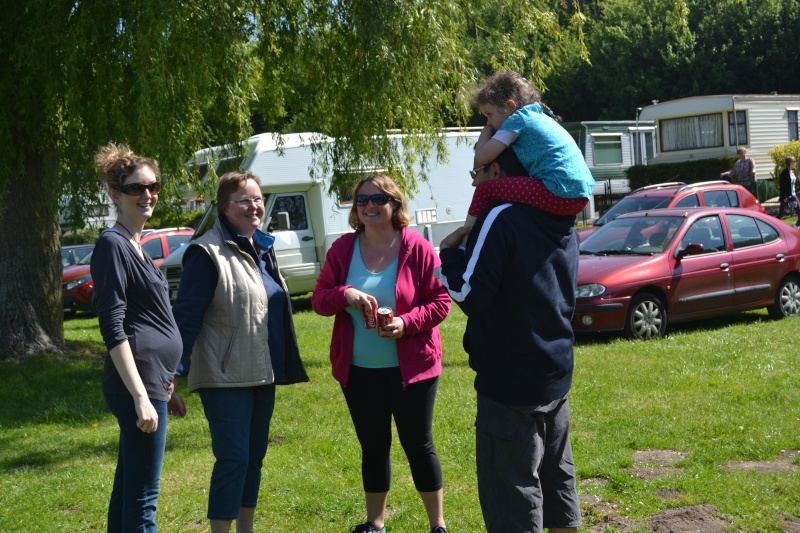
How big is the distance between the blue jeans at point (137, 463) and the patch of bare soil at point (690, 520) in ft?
8.76

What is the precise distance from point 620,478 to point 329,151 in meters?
6.47

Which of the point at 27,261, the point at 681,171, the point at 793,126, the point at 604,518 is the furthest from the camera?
the point at 793,126

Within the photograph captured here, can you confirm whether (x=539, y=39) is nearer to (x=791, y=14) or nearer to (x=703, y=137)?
(x=703, y=137)

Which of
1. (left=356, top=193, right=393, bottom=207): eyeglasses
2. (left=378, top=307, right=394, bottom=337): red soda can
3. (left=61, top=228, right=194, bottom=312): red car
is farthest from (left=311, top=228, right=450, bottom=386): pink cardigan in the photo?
(left=61, top=228, right=194, bottom=312): red car

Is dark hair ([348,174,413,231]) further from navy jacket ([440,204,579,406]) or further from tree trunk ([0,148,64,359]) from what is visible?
tree trunk ([0,148,64,359])

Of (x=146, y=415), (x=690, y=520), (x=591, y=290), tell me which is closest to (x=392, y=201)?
(x=146, y=415)

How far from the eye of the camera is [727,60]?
47344 mm

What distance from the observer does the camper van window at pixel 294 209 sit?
17.5 metres

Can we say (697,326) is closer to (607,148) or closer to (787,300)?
(787,300)

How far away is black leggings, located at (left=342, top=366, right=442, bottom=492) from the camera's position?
15.6 ft

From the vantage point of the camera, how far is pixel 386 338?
4.64m

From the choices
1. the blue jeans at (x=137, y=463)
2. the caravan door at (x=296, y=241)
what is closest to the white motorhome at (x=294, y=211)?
the caravan door at (x=296, y=241)

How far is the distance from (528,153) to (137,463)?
2.16m

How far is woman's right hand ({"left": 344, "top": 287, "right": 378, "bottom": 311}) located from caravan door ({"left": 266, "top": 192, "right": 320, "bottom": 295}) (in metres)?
12.7
